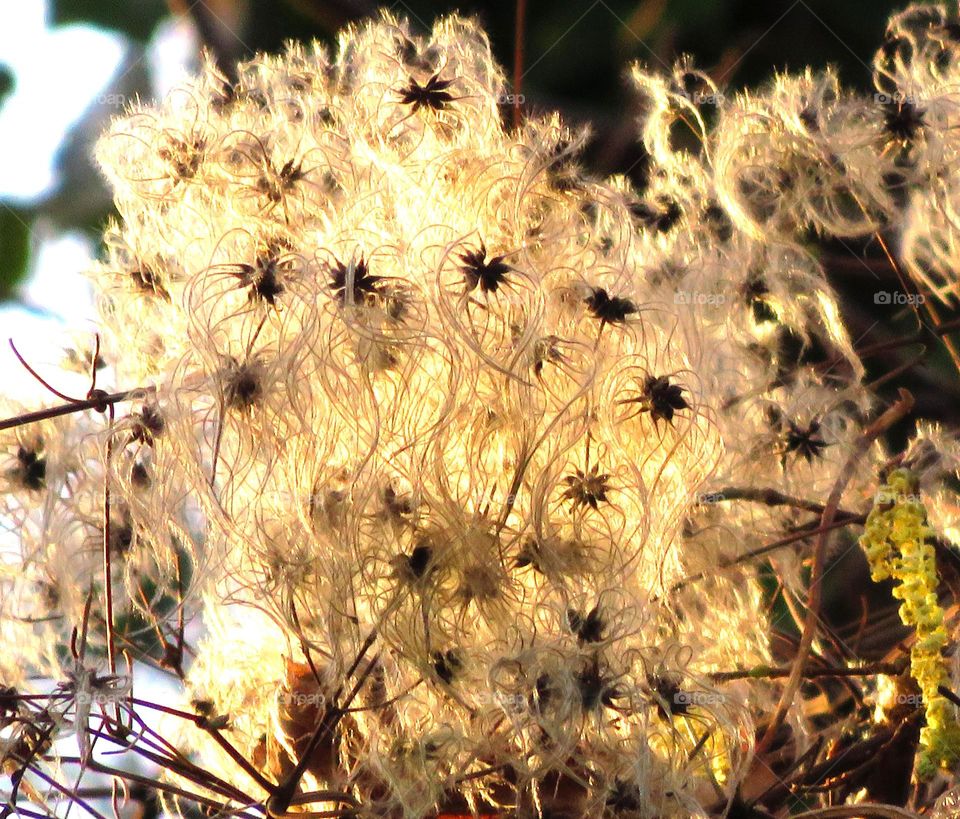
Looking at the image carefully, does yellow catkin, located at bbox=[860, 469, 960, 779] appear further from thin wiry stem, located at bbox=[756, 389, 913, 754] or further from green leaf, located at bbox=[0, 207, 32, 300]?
green leaf, located at bbox=[0, 207, 32, 300]

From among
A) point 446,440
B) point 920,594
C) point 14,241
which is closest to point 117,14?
point 14,241

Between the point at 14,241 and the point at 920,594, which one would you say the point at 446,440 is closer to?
the point at 920,594

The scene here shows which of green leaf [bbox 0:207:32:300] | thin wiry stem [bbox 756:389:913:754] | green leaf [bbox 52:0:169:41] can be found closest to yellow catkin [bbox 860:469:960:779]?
thin wiry stem [bbox 756:389:913:754]

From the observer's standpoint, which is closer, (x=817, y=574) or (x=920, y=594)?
(x=920, y=594)

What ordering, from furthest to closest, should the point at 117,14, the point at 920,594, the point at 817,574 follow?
the point at 117,14
the point at 817,574
the point at 920,594

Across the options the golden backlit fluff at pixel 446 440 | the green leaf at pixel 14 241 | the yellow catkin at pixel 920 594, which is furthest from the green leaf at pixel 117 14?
the yellow catkin at pixel 920 594

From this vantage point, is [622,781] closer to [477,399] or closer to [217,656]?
[477,399]

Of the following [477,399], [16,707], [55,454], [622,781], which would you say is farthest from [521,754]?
[55,454]
